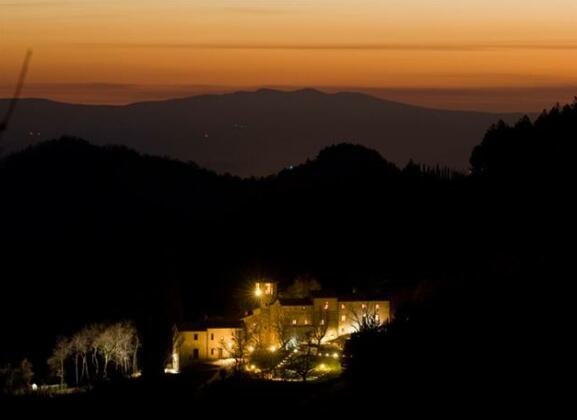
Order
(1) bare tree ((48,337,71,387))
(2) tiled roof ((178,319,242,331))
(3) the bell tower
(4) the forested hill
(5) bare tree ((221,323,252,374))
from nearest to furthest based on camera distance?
(5) bare tree ((221,323,252,374)) → (2) tiled roof ((178,319,242,331)) → (1) bare tree ((48,337,71,387)) → (3) the bell tower → (4) the forested hill

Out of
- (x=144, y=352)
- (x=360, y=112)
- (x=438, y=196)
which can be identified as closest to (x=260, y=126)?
(x=360, y=112)

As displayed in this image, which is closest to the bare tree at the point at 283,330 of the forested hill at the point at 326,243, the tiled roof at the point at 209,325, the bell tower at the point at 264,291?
the tiled roof at the point at 209,325

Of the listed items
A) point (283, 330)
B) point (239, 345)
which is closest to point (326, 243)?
point (283, 330)

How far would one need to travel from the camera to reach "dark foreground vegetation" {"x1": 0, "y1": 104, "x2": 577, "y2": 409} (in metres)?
24.2

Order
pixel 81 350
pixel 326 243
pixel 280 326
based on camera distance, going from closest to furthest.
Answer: pixel 280 326, pixel 81 350, pixel 326 243

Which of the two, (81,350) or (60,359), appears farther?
(81,350)

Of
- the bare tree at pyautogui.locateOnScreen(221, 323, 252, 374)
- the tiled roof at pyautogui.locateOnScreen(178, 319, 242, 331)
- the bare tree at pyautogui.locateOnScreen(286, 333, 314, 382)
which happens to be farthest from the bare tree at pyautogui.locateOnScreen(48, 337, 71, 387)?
the bare tree at pyautogui.locateOnScreen(286, 333, 314, 382)

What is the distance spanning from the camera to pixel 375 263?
4353 cm

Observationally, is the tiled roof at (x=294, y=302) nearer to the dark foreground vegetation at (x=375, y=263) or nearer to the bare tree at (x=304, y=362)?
the bare tree at (x=304, y=362)

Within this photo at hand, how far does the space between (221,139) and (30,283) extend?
36.6 m

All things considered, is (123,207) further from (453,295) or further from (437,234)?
(453,295)

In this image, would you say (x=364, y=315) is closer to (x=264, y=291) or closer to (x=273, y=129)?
(x=264, y=291)

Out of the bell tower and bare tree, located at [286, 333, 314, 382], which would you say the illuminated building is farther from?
the bell tower

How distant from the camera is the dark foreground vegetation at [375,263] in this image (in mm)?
24156
